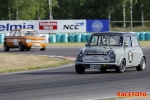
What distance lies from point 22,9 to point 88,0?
10.6m

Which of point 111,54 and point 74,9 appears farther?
point 74,9

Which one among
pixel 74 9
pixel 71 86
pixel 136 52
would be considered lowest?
pixel 71 86

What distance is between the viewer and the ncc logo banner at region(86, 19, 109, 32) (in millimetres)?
57328

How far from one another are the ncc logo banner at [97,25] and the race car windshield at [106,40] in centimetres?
3606

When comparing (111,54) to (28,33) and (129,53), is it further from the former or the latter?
(28,33)

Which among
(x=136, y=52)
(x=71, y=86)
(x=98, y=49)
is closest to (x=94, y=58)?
(x=98, y=49)

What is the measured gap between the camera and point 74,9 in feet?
276

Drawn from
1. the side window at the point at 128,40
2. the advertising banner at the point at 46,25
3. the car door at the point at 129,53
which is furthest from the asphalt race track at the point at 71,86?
the advertising banner at the point at 46,25

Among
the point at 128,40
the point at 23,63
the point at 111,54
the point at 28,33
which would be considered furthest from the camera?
the point at 28,33

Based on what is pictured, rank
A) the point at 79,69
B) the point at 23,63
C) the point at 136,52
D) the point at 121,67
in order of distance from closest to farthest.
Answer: the point at 121,67
the point at 79,69
the point at 136,52
the point at 23,63

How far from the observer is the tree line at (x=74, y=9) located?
7444 cm

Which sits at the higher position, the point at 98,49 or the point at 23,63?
the point at 98,49

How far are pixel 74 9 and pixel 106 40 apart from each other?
63.5 m

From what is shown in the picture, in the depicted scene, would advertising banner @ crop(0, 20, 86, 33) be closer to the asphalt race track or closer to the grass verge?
the grass verge
